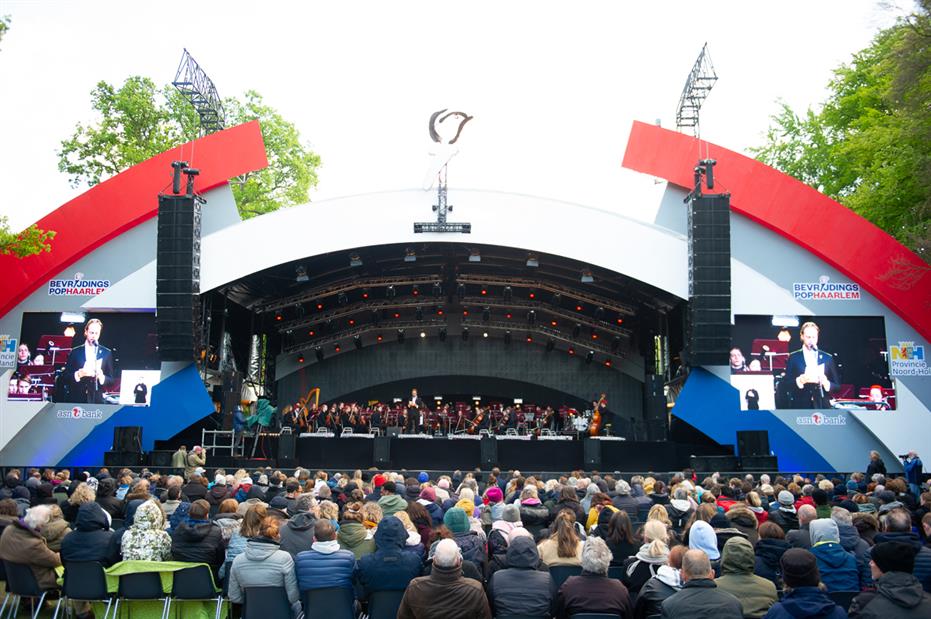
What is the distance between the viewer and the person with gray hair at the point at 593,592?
5047mm

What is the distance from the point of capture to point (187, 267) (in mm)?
20094

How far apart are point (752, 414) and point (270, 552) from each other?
16.7 metres

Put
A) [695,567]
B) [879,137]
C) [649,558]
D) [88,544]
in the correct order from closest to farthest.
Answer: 1. [695,567]
2. [649,558]
3. [88,544]
4. [879,137]

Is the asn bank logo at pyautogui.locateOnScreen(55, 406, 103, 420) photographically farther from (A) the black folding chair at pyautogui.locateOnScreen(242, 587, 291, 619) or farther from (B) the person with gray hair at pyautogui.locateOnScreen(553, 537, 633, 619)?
(B) the person with gray hair at pyautogui.locateOnScreen(553, 537, 633, 619)

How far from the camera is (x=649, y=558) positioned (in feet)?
19.2

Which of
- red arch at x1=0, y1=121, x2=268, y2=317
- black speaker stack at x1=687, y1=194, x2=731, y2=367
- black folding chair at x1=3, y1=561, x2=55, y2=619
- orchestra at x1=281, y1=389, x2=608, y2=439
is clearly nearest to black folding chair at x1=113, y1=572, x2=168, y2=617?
black folding chair at x1=3, y1=561, x2=55, y2=619

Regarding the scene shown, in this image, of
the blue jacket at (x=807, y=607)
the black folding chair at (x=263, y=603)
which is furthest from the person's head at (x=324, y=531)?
the blue jacket at (x=807, y=607)

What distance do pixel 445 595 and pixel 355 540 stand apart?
1.78 m

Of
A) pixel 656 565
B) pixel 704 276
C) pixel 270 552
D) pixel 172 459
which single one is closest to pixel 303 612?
pixel 270 552

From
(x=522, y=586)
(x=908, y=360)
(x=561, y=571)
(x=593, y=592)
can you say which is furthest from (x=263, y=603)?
(x=908, y=360)

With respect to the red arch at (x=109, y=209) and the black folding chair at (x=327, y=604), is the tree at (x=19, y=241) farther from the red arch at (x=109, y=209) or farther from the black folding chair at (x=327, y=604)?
the black folding chair at (x=327, y=604)

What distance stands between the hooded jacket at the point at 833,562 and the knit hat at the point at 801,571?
1.82 meters

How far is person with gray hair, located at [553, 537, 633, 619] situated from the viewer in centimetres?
505

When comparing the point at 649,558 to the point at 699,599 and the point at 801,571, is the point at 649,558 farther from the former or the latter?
the point at 801,571
